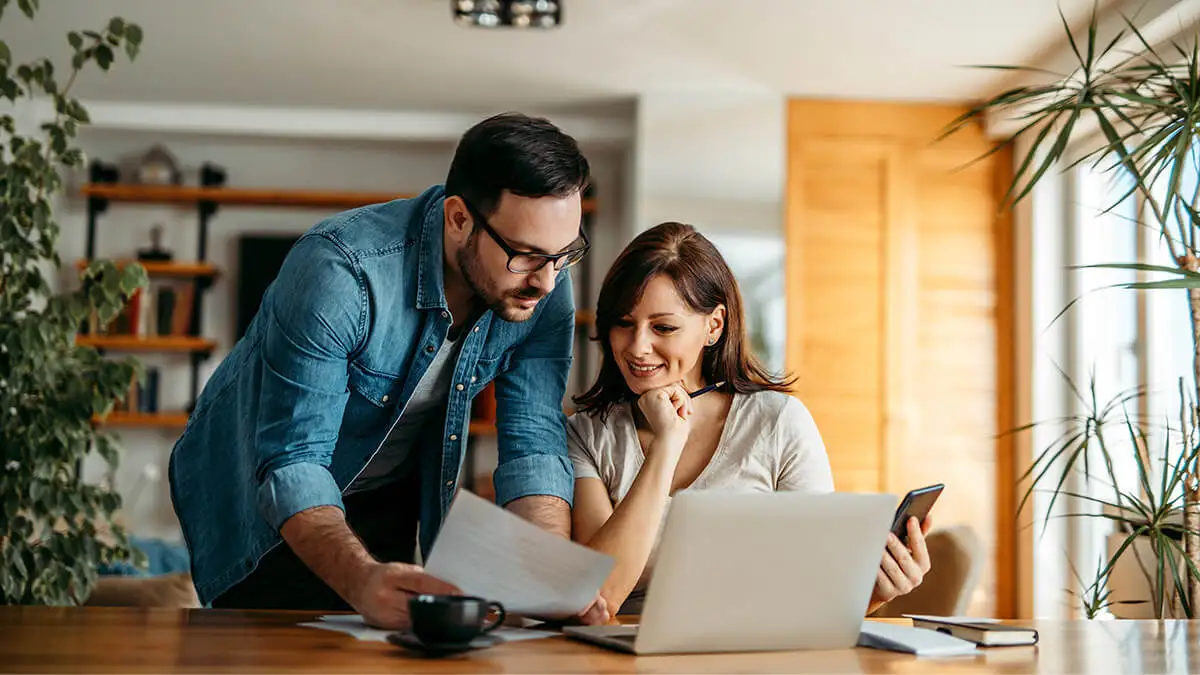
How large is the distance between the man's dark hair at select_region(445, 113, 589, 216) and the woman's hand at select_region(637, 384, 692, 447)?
0.38 meters

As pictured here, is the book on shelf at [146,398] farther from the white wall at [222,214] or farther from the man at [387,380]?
the man at [387,380]

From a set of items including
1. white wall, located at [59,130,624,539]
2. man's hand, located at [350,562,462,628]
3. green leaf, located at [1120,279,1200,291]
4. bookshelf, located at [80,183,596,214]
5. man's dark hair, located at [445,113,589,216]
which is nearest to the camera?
man's hand, located at [350,562,462,628]

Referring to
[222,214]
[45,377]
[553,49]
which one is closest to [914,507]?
[45,377]

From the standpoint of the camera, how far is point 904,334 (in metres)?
4.86

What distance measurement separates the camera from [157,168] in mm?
5289

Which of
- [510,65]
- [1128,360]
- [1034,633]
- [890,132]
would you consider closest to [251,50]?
[510,65]

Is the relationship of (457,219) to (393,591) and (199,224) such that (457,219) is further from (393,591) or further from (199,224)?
(199,224)

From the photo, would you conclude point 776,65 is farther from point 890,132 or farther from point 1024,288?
point 1024,288

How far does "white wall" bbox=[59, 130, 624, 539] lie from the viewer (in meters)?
5.43

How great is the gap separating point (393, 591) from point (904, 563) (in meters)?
0.70

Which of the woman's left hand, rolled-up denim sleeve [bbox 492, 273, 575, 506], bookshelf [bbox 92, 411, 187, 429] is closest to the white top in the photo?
rolled-up denim sleeve [bbox 492, 273, 575, 506]

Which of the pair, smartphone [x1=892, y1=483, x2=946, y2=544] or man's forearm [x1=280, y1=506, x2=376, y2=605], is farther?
smartphone [x1=892, y1=483, x2=946, y2=544]

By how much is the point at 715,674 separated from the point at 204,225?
4901 mm

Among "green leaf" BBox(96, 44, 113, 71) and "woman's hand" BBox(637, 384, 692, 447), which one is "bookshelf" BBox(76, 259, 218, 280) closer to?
"green leaf" BBox(96, 44, 113, 71)
